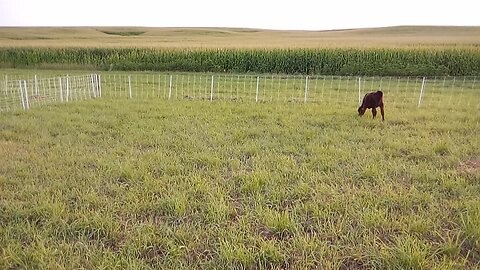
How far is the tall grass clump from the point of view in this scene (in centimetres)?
1789

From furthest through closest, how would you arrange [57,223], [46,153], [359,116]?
[359,116] < [46,153] < [57,223]

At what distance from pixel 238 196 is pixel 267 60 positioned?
16.3 meters

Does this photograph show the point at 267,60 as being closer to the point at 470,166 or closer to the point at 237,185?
the point at 470,166

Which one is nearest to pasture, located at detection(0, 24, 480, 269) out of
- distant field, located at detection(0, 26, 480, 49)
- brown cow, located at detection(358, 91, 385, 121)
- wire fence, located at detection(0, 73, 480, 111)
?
brown cow, located at detection(358, 91, 385, 121)

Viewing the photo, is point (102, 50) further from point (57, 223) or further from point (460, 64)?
point (57, 223)

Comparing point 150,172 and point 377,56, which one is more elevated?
point 377,56

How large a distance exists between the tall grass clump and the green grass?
1209 cm

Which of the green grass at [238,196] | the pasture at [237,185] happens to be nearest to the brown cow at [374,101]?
the pasture at [237,185]

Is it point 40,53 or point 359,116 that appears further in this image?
point 40,53

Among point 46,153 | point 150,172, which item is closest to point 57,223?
point 150,172

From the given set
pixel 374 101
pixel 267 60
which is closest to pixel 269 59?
pixel 267 60

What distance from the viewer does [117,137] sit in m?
6.45

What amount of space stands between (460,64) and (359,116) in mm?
12749

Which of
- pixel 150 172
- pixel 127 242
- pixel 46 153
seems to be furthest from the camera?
pixel 46 153
